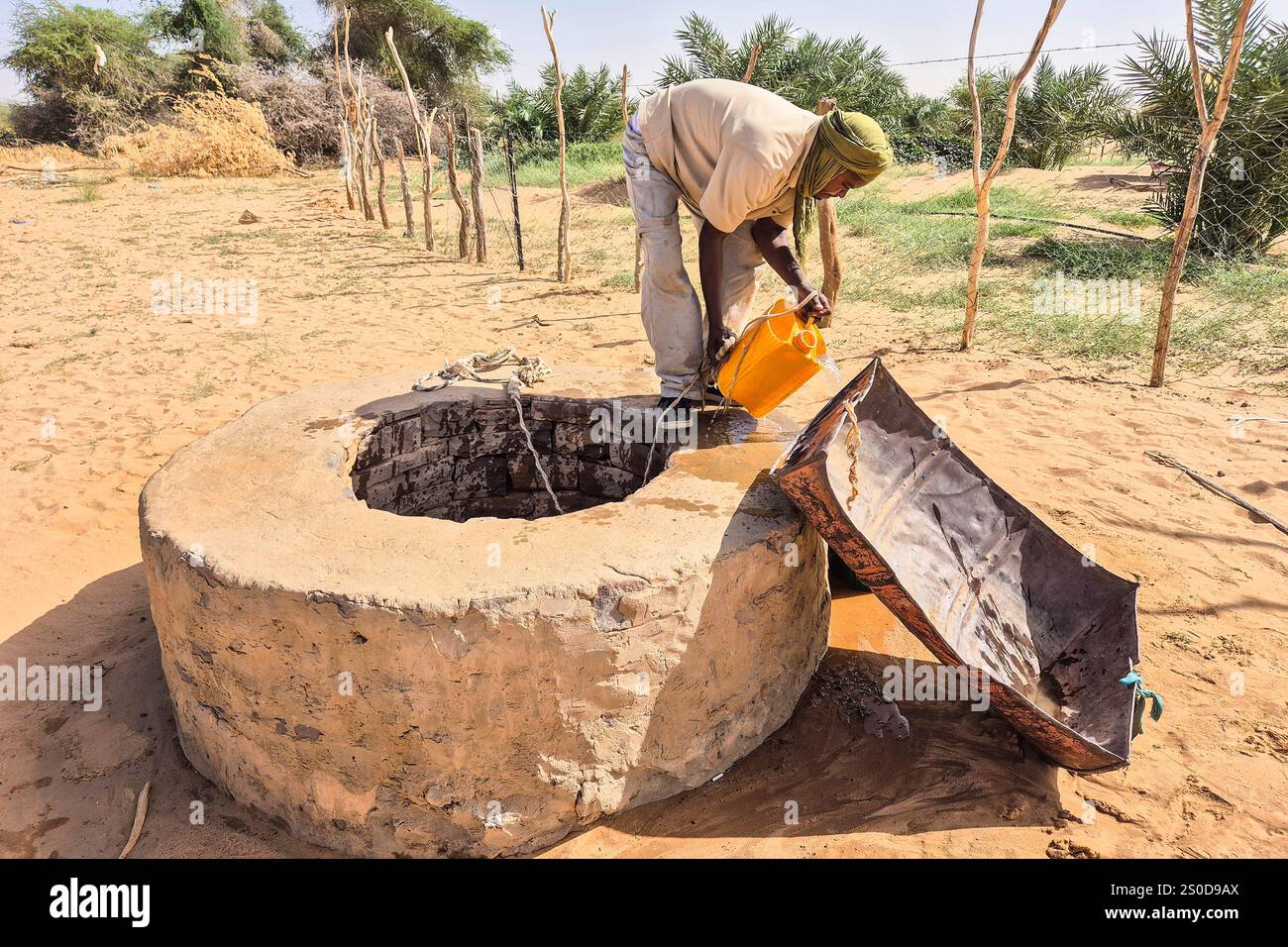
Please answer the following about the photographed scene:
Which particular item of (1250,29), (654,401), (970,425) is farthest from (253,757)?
(1250,29)

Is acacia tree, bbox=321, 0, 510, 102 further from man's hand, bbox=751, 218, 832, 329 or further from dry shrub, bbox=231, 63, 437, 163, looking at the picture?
man's hand, bbox=751, 218, 832, 329

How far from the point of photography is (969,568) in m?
2.63

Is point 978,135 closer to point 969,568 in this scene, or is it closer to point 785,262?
point 785,262

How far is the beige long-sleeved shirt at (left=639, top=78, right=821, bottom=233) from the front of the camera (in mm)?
2504

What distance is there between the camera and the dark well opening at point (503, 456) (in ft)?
10.1

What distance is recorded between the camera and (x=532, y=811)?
2.10m

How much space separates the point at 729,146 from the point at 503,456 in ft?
4.85

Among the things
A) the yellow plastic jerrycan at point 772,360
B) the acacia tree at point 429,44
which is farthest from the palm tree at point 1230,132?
the acacia tree at point 429,44

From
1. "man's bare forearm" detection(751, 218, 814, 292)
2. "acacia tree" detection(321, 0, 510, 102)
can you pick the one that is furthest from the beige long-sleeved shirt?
"acacia tree" detection(321, 0, 510, 102)

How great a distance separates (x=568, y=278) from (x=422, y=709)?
6802 millimetres

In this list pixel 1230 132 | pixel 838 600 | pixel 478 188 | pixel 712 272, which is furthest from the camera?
pixel 478 188

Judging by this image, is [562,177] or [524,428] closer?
[524,428]

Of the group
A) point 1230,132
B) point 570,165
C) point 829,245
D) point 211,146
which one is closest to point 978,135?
point 829,245
